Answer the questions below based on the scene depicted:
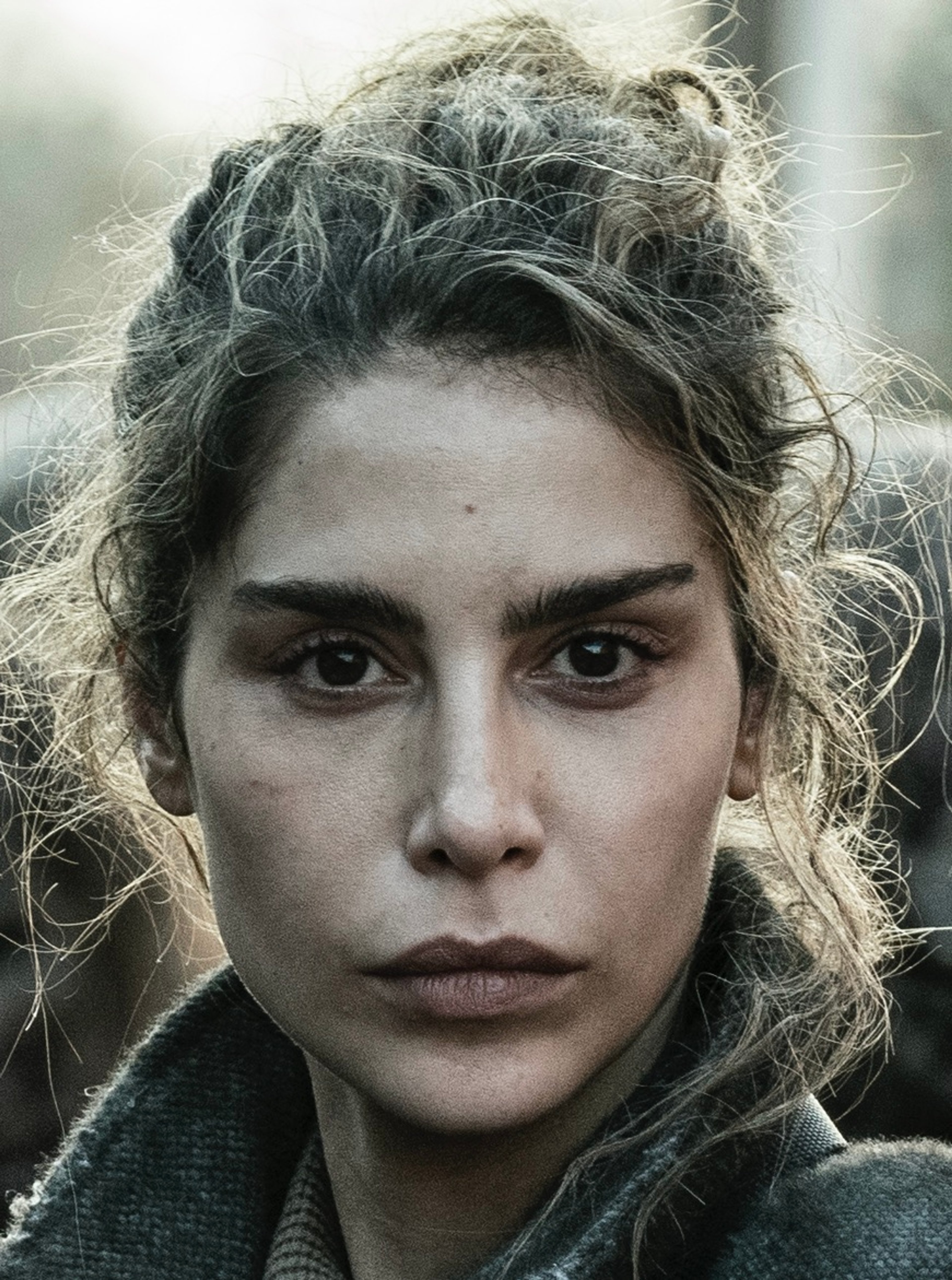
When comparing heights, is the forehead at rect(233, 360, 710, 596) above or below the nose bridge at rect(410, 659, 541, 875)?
above

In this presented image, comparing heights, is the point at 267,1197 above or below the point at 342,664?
below

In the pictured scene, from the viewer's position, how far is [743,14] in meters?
2.80

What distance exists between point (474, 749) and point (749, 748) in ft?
0.95

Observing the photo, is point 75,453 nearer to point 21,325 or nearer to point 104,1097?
point 104,1097

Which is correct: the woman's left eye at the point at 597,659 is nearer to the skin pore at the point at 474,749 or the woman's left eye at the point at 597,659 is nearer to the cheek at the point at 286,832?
the skin pore at the point at 474,749

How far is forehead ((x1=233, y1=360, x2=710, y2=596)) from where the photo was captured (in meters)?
1.15

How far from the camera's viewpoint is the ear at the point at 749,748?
4.33 feet

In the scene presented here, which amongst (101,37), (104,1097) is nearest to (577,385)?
(104,1097)

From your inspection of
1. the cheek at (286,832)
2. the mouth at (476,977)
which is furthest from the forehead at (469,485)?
the mouth at (476,977)

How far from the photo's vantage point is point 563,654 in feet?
3.90

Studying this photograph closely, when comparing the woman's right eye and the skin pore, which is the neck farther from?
the woman's right eye

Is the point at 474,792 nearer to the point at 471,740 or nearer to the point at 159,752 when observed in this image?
the point at 471,740

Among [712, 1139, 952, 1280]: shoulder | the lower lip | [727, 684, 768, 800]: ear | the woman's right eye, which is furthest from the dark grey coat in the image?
the woman's right eye

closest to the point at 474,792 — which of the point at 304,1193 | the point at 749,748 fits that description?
the point at 749,748
